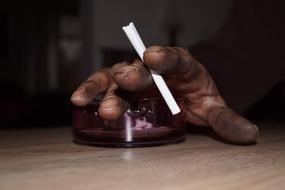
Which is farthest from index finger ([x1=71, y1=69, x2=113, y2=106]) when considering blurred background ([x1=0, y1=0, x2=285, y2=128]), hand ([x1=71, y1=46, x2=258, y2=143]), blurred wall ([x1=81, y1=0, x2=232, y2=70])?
blurred wall ([x1=81, y1=0, x2=232, y2=70])

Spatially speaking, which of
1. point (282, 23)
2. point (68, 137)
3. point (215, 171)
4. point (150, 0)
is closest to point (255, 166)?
point (215, 171)

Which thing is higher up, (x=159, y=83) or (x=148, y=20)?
(x=148, y=20)

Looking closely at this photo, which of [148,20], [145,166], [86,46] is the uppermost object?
[148,20]

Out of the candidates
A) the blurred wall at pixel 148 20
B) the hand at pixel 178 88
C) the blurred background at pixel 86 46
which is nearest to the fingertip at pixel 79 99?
the hand at pixel 178 88

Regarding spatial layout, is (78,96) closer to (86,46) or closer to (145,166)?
(145,166)

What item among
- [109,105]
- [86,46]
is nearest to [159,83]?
[109,105]

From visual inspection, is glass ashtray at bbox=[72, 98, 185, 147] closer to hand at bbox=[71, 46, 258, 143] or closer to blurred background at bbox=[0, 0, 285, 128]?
hand at bbox=[71, 46, 258, 143]

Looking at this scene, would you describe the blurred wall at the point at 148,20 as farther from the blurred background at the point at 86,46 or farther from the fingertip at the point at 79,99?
the fingertip at the point at 79,99
